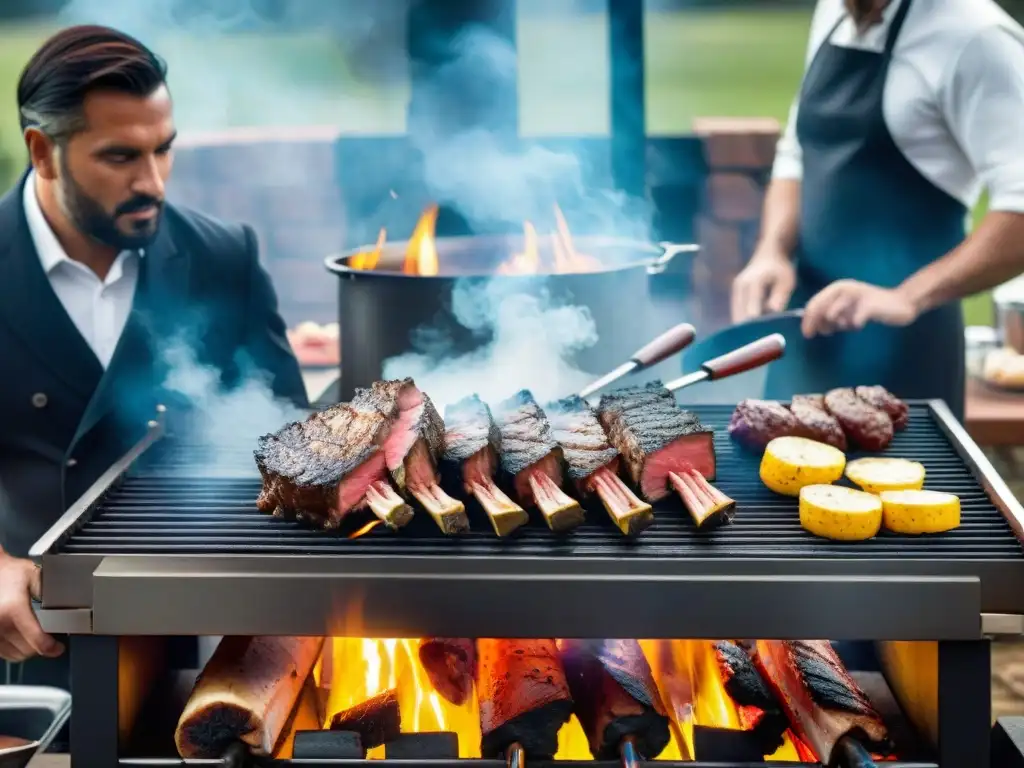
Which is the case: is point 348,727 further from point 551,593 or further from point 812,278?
point 812,278

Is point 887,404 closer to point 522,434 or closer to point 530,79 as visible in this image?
point 522,434

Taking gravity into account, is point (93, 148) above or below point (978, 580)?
above

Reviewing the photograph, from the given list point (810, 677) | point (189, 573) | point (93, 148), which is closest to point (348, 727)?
point (189, 573)

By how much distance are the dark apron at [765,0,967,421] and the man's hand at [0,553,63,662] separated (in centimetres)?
236

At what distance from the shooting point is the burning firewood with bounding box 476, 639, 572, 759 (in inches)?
79.3

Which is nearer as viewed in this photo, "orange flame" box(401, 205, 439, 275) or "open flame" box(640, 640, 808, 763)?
"open flame" box(640, 640, 808, 763)

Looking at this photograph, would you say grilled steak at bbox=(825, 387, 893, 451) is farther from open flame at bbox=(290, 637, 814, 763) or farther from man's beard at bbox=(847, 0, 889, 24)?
man's beard at bbox=(847, 0, 889, 24)

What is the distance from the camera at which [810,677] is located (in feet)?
7.00

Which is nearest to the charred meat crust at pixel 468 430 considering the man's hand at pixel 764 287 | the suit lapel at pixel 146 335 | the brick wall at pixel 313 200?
the suit lapel at pixel 146 335

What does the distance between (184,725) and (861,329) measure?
248cm

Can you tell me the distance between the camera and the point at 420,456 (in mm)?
2031

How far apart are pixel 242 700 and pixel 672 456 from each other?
919 mm

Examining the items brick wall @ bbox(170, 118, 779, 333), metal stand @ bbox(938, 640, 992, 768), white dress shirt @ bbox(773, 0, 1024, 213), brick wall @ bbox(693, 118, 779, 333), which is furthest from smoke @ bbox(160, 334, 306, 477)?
brick wall @ bbox(693, 118, 779, 333)

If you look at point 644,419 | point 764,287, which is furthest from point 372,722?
point 764,287
